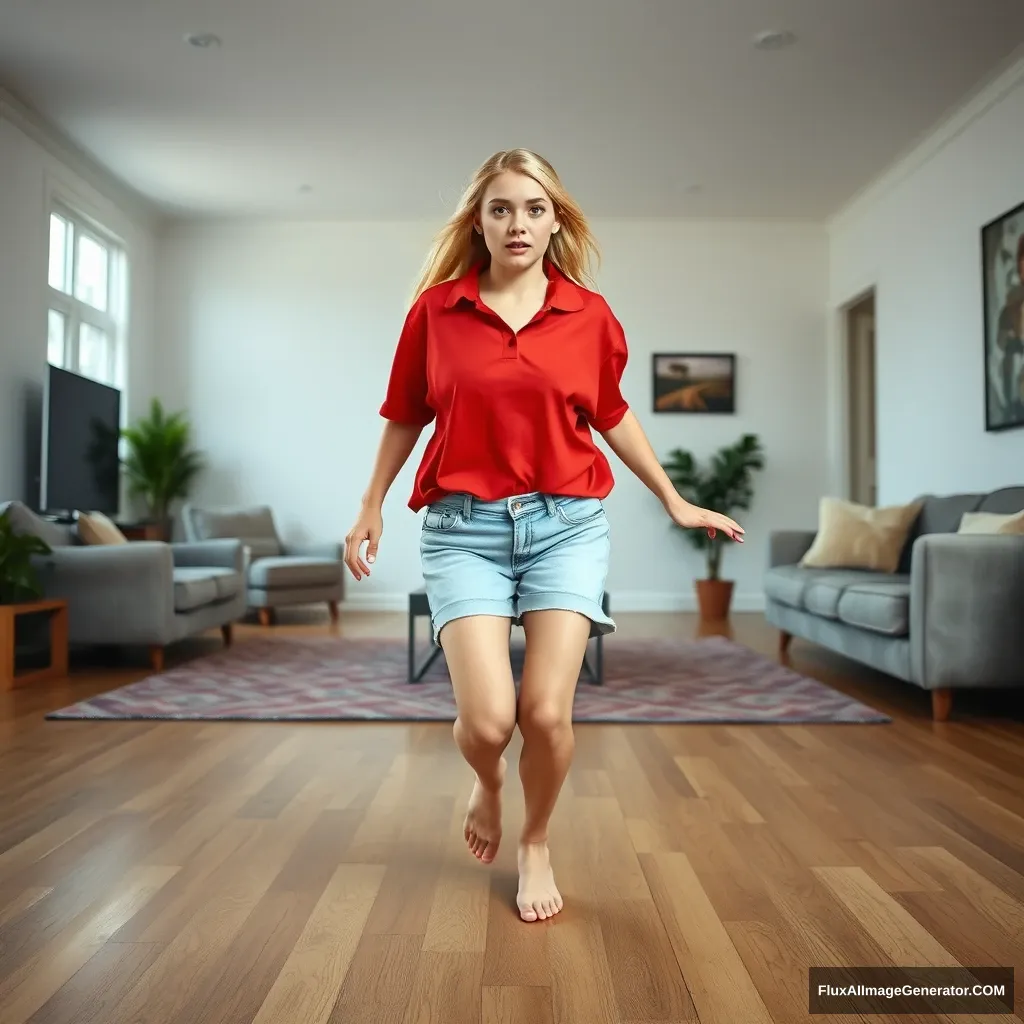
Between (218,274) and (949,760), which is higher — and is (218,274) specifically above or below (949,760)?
above

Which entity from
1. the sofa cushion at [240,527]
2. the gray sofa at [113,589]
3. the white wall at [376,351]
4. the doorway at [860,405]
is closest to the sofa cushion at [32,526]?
the gray sofa at [113,589]

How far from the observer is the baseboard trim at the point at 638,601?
8062 mm

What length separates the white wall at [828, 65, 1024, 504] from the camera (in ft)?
17.4

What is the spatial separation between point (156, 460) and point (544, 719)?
6409 mm

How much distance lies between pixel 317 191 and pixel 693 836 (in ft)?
20.5

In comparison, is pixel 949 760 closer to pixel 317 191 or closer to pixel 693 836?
pixel 693 836

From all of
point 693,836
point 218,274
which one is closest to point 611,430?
point 693,836

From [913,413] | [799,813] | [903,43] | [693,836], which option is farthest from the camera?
[913,413]

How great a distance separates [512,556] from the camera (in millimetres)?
1692

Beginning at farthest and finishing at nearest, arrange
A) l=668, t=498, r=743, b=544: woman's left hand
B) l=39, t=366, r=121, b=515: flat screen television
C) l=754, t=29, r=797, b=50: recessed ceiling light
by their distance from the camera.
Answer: l=39, t=366, r=121, b=515: flat screen television → l=754, t=29, r=797, b=50: recessed ceiling light → l=668, t=498, r=743, b=544: woman's left hand

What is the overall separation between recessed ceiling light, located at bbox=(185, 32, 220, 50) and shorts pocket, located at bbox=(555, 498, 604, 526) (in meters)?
4.21

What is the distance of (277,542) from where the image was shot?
7.46 meters

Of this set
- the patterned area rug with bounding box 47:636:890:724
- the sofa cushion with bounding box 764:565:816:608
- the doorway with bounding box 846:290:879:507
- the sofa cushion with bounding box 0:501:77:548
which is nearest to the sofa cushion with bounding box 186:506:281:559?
the patterned area rug with bounding box 47:636:890:724

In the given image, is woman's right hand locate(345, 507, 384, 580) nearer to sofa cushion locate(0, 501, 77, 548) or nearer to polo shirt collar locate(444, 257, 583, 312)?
polo shirt collar locate(444, 257, 583, 312)
